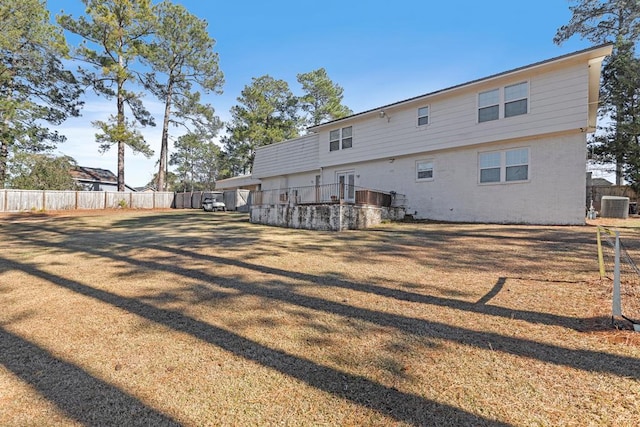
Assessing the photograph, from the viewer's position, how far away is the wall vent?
12984 mm

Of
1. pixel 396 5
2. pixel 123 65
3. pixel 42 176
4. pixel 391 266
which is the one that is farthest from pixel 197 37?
pixel 391 266

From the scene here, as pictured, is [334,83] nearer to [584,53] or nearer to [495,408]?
[584,53]

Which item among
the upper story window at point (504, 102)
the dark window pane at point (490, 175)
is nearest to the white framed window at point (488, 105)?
the upper story window at point (504, 102)

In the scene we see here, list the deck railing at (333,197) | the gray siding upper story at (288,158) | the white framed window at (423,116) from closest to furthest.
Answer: the deck railing at (333,197)
the white framed window at (423,116)
the gray siding upper story at (288,158)

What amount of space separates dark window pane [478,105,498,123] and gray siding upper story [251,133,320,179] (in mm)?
9005

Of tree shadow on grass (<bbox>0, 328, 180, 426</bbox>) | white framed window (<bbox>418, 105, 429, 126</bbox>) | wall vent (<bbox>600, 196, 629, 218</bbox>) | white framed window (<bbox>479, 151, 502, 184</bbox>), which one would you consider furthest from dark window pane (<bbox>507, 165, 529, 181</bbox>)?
tree shadow on grass (<bbox>0, 328, 180, 426</bbox>)

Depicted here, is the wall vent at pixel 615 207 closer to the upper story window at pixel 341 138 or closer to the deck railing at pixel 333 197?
the deck railing at pixel 333 197

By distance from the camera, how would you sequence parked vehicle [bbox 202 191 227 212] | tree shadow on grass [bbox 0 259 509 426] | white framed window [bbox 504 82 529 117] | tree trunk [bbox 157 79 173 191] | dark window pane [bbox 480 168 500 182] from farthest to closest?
1. tree trunk [bbox 157 79 173 191]
2. parked vehicle [bbox 202 191 227 212]
3. dark window pane [bbox 480 168 500 182]
4. white framed window [bbox 504 82 529 117]
5. tree shadow on grass [bbox 0 259 509 426]

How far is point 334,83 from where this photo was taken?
34.1 metres

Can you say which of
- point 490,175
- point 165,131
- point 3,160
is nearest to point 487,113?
point 490,175

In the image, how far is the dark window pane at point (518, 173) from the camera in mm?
11492

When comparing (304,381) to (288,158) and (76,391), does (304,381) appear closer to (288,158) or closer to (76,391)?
(76,391)

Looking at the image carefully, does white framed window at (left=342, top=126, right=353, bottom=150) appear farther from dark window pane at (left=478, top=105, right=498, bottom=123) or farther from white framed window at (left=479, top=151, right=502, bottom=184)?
white framed window at (left=479, top=151, right=502, bottom=184)

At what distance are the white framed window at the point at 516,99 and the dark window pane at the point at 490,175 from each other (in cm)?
207
